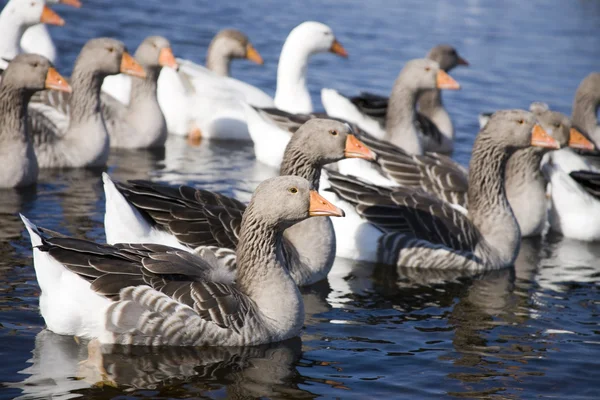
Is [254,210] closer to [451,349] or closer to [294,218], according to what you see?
[294,218]

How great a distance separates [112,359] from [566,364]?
342cm

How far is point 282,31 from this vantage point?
75.0 ft

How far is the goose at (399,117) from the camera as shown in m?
13.6

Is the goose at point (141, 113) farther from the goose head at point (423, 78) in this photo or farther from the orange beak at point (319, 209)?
the orange beak at point (319, 209)

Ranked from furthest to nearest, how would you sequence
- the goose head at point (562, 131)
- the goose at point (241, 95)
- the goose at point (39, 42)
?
the goose at point (39, 42) → the goose at point (241, 95) → the goose head at point (562, 131)

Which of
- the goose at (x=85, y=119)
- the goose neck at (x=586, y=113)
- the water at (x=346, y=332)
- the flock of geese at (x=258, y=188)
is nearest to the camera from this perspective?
the water at (x=346, y=332)

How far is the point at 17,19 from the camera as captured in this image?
607 inches

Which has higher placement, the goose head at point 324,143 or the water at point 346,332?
the goose head at point 324,143

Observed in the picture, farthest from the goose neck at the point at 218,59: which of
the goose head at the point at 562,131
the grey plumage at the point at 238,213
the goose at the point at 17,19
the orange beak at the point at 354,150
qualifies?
the orange beak at the point at 354,150

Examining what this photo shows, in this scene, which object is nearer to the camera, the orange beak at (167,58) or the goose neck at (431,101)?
the orange beak at (167,58)

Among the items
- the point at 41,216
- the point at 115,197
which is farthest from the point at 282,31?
the point at 115,197

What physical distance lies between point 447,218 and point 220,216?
2.63m

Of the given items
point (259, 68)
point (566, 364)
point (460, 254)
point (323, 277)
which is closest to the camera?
point (566, 364)

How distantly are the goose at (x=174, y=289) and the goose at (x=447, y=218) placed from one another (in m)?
2.63
